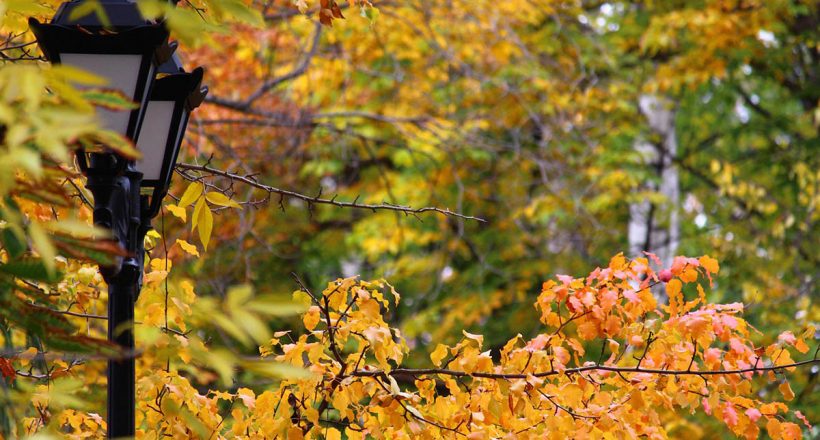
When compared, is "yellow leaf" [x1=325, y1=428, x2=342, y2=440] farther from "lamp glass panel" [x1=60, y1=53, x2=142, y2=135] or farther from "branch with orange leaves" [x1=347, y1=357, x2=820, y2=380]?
"lamp glass panel" [x1=60, y1=53, x2=142, y2=135]

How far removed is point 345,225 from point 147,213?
10.8m

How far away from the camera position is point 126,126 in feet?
7.95

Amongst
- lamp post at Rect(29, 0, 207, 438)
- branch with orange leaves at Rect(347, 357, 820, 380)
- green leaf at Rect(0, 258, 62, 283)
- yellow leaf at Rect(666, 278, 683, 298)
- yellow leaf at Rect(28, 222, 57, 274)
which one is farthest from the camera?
yellow leaf at Rect(666, 278, 683, 298)

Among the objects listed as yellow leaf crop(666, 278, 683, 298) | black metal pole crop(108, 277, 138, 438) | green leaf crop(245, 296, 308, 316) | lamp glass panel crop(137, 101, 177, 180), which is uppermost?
green leaf crop(245, 296, 308, 316)

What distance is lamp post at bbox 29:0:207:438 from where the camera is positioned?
2385mm

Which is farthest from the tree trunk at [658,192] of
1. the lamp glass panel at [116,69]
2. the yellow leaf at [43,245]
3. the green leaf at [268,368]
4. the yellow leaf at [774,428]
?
the yellow leaf at [43,245]

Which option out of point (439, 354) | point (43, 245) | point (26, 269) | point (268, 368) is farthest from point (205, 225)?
point (43, 245)

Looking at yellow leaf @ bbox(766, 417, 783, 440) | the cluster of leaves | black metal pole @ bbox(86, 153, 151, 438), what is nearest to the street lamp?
black metal pole @ bbox(86, 153, 151, 438)

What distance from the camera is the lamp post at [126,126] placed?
2.38 m

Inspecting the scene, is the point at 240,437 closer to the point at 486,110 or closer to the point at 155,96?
the point at 155,96

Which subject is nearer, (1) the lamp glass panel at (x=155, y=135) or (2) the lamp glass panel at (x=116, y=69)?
(2) the lamp glass panel at (x=116, y=69)

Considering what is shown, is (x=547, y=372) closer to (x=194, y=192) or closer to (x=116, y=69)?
(x=194, y=192)

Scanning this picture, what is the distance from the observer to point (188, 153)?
858cm

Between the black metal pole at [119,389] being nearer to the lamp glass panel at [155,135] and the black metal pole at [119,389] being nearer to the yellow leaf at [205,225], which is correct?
the yellow leaf at [205,225]
